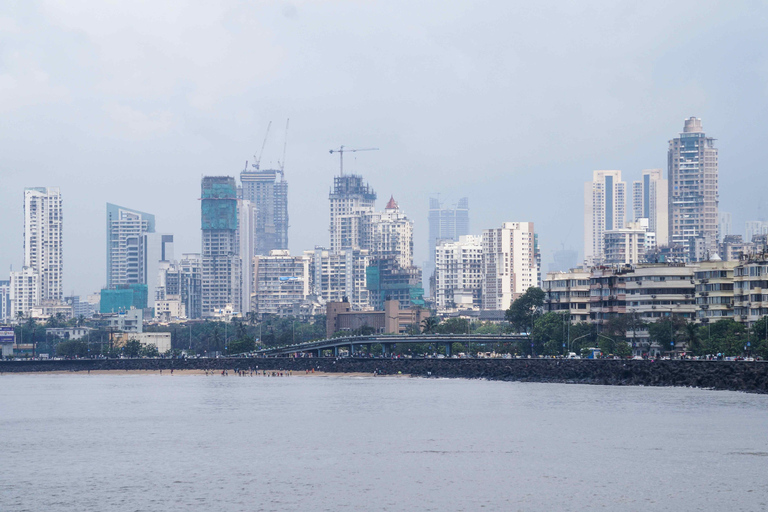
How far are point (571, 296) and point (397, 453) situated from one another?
381 feet

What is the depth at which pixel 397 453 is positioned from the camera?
79000 mm

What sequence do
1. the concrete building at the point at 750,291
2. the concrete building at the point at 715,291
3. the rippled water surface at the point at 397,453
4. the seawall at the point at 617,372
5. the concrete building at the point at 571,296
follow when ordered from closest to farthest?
the rippled water surface at the point at 397,453
the seawall at the point at 617,372
the concrete building at the point at 750,291
the concrete building at the point at 715,291
the concrete building at the point at 571,296

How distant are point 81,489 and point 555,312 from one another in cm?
13354

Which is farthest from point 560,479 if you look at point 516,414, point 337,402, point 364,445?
point 337,402

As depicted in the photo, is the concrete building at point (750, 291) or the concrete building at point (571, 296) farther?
the concrete building at point (571, 296)

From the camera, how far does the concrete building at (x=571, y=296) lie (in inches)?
7441

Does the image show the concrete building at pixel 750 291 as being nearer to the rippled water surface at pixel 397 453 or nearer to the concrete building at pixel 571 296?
the rippled water surface at pixel 397 453

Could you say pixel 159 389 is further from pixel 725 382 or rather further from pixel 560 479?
pixel 560 479

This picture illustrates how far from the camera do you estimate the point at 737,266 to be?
160 meters

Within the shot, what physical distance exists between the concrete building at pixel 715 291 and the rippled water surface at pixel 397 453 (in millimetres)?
39223

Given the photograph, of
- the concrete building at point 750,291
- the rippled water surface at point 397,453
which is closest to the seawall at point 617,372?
the rippled water surface at point 397,453

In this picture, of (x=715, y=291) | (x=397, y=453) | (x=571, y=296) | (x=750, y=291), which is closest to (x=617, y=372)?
(x=750, y=291)

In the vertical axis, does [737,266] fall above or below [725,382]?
Result: above

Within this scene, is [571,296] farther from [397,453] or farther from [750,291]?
[397,453]
